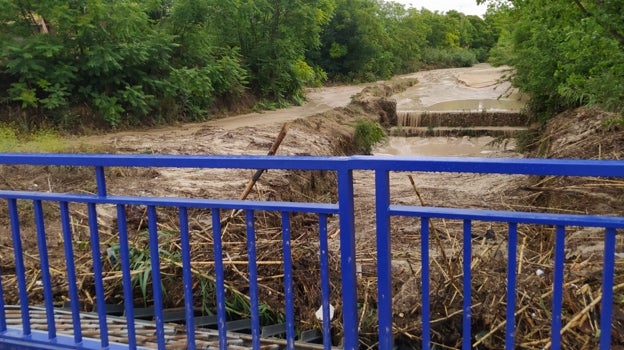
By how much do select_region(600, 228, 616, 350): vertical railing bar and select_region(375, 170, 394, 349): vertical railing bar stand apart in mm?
760

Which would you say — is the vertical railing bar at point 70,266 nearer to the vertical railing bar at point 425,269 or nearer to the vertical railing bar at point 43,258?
the vertical railing bar at point 43,258

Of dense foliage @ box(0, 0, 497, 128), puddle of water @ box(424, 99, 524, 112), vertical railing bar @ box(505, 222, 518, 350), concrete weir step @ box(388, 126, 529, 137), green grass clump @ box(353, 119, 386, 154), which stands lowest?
concrete weir step @ box(388, 126, 529, 137)

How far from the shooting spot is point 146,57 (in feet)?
49.3

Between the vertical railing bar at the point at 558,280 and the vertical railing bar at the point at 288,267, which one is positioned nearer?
the vertical railing bar at the point at 558,280

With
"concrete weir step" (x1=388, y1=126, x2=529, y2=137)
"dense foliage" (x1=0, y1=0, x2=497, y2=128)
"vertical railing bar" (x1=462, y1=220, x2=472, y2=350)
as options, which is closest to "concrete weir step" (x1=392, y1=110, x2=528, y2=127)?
"concrete weir step" (x1=388, y1=126, x2=529, y2=137)

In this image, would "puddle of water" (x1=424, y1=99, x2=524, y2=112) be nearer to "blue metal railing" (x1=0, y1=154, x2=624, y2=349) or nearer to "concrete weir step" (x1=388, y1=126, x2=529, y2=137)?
"concrete weir step" (x1=388, y1=126, x2=529, y2=137)

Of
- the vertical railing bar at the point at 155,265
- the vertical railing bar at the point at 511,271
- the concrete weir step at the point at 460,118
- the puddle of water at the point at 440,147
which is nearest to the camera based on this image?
the vertical railing bar at the point at 511,271

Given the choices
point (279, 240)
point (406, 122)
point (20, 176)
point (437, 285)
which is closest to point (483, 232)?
point (437, 285)

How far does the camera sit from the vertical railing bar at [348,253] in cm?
233

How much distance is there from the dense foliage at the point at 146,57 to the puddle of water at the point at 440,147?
479cm

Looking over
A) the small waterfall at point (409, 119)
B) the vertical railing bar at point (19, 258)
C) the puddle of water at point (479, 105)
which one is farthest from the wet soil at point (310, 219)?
the puddle of water at point (479, 105)

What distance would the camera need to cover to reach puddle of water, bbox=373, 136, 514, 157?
1903 cm

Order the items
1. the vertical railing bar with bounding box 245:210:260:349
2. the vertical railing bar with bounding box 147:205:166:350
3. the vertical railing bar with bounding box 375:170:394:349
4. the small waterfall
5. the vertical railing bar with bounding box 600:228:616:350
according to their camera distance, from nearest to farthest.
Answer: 1. the vertical railing bar with bounding box 600:228:616:350
2. the vertical railing bar with bounding box 375:170:394:349
3. the vertical railing bar with bounding box 245:210:260:349
4. the vertical railing bar with bounding box 147:205:166:350
5. the small waterfall

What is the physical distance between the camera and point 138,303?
16.0ft
